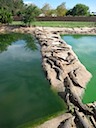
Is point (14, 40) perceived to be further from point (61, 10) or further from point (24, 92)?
point (61, 10)

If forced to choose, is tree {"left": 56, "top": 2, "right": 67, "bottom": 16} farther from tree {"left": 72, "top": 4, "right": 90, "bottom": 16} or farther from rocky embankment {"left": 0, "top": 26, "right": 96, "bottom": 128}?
rocky embankment {"left": 0, "top": 26, "right": 96, "bottom": 128}

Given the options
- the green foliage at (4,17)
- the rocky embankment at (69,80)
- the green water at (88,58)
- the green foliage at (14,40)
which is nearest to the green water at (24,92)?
the rocky embankment at (69,80)

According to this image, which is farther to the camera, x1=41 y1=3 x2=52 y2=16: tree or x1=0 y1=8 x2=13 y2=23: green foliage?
x1=41 y1=3 x2=52 y2=16: tree

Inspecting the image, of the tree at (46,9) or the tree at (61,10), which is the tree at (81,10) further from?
the tree at (46,9)

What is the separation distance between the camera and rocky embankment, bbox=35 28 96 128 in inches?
528

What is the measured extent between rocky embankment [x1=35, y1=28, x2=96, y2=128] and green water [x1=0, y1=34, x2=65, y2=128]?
0.67 meters

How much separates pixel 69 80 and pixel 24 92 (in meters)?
3.71

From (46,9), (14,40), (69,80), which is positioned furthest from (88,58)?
(46,9)

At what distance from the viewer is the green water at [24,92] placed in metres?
13.9

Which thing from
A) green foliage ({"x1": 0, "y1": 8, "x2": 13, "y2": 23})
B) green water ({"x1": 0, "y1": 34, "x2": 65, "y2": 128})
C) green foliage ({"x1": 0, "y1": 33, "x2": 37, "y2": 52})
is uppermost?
green foliage ({"x1": 0, "y1": 8, "x2": 13, "y2": 23})

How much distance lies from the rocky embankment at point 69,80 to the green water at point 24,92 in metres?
0.67

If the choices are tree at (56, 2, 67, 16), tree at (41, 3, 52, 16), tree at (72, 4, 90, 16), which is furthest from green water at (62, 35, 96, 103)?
tree at (41, 3, 52, 16)

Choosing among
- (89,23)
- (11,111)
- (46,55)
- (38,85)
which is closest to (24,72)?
(38,85)

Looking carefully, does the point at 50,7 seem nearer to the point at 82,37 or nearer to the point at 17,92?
the point at 82,37
